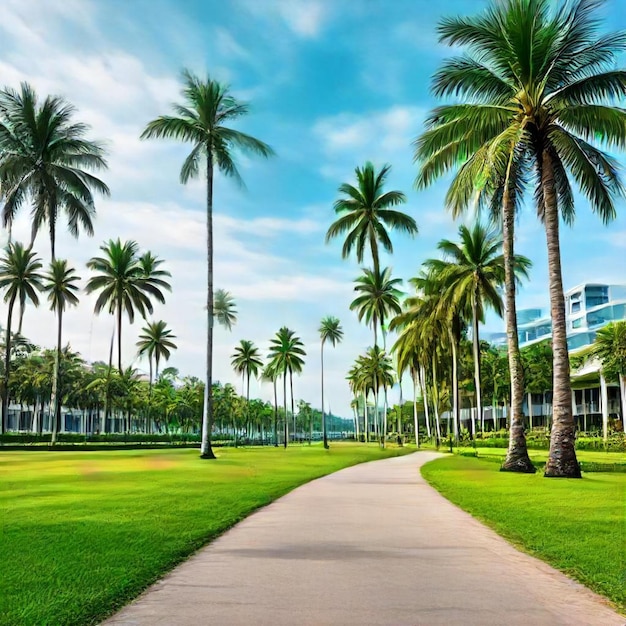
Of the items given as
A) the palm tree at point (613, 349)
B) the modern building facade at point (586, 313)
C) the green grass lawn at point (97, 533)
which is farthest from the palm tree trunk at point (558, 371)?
the modern building facade at point (586, 313)

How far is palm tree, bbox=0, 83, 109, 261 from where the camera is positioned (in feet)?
125

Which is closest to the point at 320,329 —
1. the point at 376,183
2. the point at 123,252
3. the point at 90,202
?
the point at 123,252

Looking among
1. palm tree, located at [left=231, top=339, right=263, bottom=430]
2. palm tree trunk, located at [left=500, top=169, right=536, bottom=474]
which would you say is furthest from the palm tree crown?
palm tree trunk, located at [left=500, top=169, right=536, bottom=474]

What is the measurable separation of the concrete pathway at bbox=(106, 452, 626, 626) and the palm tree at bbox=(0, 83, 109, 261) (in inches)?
1266

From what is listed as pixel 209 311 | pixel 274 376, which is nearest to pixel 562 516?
pixel 209 311

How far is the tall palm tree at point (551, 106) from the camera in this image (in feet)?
63.3

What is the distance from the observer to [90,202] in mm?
39375

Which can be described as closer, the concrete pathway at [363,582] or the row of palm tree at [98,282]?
the concrete pathway at [363,582]

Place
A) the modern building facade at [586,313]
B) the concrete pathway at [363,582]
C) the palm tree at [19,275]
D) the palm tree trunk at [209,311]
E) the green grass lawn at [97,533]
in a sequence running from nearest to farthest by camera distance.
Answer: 1. the concrete pathway at [363,582]
2. the green grass lawn at [97,533]
3. the palm tree trunk at [209,311]
4. the palm tree at [19,275]
5. the modern building facade at [586,313]

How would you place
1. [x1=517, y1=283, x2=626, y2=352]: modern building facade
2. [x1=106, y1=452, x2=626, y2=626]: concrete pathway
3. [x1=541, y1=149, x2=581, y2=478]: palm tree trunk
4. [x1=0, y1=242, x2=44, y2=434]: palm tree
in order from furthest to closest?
[x1=517, y1=283, x2=626, y2=352]: modern building facade, [x1=0, y1=242, x2=44, y2=434]: palm tree, [x1=541, y1=149, x2=581, y2=478]: palm tree trunk, [x1=106, y1=452, x2=626, y2=626]: concrete pathway

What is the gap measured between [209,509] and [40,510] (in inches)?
116

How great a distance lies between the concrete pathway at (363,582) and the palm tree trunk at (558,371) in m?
9.00

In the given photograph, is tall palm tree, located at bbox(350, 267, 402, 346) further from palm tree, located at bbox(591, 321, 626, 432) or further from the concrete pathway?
the concrete pathway

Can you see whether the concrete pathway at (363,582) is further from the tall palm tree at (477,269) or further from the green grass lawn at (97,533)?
the tall palm tree at (477,269)
